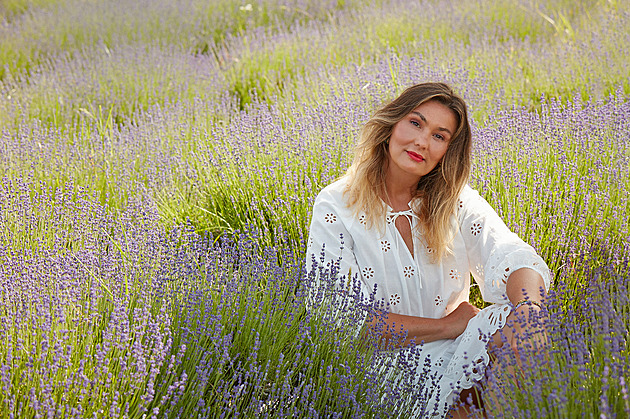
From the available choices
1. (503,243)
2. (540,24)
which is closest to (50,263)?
(503,243)

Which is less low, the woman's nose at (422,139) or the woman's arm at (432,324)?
the woman's nose at (422,139)

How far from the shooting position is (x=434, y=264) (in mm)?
2654

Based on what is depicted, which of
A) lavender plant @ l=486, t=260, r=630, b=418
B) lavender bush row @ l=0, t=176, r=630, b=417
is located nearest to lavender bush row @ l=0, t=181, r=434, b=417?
lavender bush row @ l=0, t=176, r=630, b=417

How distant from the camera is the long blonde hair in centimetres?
259

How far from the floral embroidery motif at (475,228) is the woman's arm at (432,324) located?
0.30m

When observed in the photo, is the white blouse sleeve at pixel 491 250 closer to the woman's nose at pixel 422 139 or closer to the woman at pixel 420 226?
the woman at pixel 420 226

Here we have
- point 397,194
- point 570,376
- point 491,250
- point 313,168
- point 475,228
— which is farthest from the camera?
point 313,168

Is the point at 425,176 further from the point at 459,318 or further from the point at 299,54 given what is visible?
the point at 299,54

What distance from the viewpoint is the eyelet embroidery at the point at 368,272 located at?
2.58 meters

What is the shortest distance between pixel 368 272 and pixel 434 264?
0.29 m

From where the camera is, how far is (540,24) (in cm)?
643

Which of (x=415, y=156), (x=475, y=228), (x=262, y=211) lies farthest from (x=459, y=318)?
(x=262, y=211)

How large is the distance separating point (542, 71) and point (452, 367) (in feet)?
10.2

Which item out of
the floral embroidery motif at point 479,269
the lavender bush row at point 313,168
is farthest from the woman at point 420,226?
the lavender bush row at point 313,168
